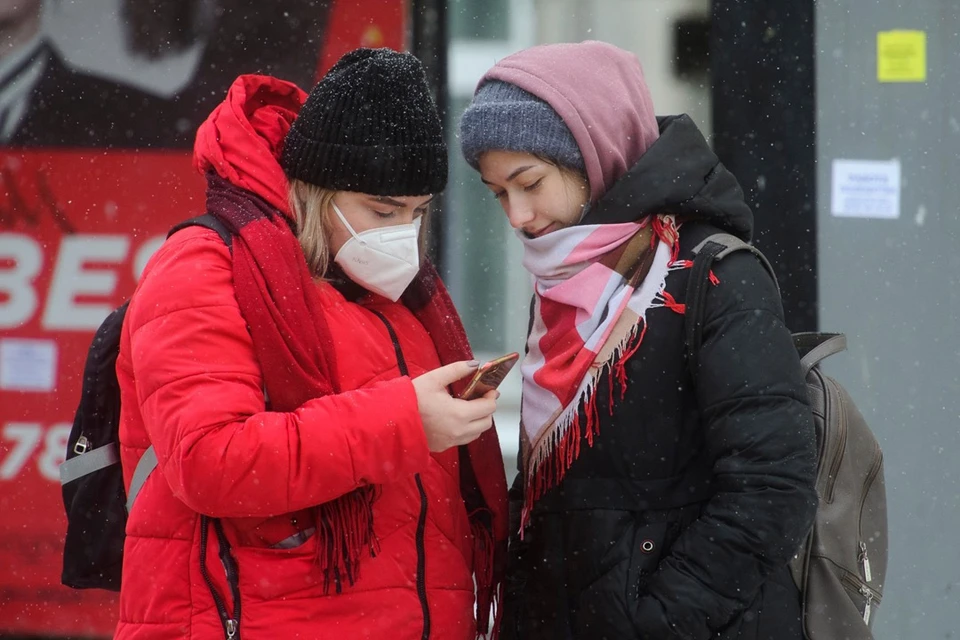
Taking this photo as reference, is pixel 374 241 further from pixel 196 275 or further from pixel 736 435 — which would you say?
pixel 736 435

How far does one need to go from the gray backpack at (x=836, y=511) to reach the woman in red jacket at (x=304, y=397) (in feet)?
1.83


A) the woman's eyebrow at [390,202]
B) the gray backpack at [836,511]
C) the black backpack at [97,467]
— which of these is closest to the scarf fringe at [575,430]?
the gray backpack at [836,511]

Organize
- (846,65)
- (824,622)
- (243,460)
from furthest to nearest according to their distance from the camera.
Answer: (846,65) < (824,622) < (243,460)

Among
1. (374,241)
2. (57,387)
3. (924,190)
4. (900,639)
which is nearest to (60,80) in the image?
(57,387)

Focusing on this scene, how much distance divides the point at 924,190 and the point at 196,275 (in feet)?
11.3

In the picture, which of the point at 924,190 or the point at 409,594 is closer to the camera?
the point at 409,594

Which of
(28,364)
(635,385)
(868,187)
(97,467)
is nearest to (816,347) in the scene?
(635,385)

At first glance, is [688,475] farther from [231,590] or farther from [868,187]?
[868,187]

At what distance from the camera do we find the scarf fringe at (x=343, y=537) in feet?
6.53

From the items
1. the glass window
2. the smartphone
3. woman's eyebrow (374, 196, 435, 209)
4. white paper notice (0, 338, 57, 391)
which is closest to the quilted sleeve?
the smartphone

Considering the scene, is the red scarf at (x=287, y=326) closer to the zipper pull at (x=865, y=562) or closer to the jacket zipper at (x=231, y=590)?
the jacket zipper at (x=231, y=590)

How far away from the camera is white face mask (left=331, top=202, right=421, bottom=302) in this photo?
7.21ft

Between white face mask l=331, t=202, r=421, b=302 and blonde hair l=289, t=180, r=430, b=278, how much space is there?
26 mm

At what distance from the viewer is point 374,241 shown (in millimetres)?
2203
